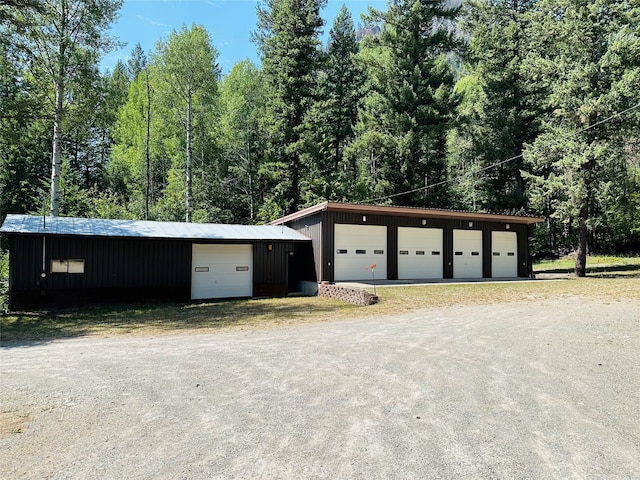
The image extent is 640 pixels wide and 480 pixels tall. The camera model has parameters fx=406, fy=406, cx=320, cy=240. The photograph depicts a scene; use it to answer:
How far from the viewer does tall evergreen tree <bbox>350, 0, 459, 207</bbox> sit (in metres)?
24.9

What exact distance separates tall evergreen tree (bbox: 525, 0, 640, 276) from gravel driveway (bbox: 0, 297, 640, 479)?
14.9m

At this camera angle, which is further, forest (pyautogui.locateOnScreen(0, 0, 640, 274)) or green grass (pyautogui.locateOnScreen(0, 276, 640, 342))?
forest (pyautogui.locateOnScreen(0, 0, 640, 274))

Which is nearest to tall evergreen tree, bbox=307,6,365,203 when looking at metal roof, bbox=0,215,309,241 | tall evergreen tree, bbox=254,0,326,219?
tall evergreen tree, bbox=254,0,326,219

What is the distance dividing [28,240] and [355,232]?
35.0ft

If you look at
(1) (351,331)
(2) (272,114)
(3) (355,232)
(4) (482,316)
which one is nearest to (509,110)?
(2) (272,114)

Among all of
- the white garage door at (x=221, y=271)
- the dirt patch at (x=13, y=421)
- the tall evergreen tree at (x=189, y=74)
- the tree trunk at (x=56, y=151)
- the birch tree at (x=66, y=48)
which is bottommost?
the dirt patch at (x=13, y=421)

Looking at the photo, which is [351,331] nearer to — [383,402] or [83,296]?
[383,402]

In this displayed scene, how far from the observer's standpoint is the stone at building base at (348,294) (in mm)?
11189

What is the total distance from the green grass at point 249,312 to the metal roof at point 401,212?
340 cm

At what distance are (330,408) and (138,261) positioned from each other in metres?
11.0

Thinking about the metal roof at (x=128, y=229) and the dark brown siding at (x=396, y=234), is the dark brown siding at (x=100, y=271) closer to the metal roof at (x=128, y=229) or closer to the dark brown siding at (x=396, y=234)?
the metal roof at (x=128, y=229)

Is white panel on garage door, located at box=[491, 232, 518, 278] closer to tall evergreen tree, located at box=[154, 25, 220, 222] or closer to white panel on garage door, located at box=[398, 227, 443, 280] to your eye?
white panel on garage door, located at box=[398, 227, 443, 280]

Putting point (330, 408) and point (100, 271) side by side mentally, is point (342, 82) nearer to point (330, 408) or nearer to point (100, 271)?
point (100, 271)

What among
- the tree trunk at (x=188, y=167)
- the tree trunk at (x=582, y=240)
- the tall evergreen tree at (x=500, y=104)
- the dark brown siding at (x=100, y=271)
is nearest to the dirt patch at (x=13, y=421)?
the dark brown siding at (x=100, y=271)
